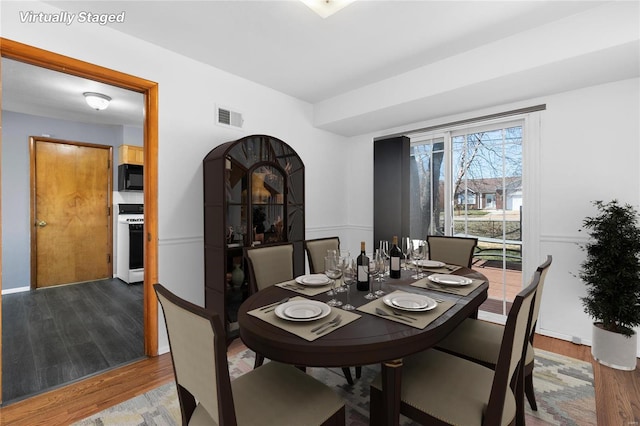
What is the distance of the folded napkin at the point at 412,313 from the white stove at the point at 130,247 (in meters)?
4.45

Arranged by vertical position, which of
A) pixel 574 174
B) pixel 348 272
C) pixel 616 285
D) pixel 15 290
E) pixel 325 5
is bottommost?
pixel 15 290

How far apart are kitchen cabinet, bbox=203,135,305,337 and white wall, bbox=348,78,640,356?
98.2 inches

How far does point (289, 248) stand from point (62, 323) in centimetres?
273

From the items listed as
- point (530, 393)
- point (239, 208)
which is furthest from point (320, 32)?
point (530, 393)

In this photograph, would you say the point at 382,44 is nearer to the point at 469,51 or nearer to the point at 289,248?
the point at 469,51

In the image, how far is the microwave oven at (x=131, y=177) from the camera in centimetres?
471

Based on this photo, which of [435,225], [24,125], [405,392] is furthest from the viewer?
[24,125]

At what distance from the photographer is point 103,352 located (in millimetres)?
2488

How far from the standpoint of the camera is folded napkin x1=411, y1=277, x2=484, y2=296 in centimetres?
Answer: 164

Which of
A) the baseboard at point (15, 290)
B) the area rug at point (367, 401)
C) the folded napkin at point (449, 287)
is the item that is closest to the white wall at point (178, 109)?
the area rug at point (367, 401)

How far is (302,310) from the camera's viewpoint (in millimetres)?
1336

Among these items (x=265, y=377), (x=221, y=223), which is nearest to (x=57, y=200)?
(x=221, y=223)

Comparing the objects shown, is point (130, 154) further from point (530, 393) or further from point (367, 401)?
point (530, 393)

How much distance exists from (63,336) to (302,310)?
2872mm
